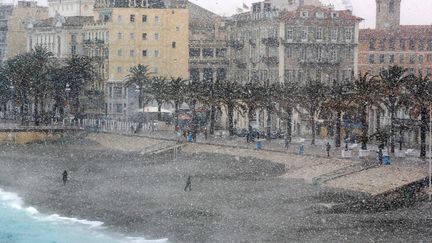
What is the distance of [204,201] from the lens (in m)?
51.6

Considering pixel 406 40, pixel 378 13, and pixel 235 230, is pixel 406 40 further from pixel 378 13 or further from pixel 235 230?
pixel 235 230

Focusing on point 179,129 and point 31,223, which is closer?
point 31,223

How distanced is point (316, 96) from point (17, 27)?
266 feet

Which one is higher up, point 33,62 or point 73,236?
point 33,62

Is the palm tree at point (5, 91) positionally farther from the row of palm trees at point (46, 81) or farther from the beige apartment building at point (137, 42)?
the beige apartment building at point (137, 42)

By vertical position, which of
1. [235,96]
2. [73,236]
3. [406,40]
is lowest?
[73,236]

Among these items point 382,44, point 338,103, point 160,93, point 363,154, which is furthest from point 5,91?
point 363,154

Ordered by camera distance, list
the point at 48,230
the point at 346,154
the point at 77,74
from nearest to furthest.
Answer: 1. the point at 48,230
2. the point at 346,154
3. the point at 77,74

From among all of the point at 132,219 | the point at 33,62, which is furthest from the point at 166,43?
the point at 132,219

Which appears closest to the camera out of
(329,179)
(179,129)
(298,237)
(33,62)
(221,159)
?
(298,237)

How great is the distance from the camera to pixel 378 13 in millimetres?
113812

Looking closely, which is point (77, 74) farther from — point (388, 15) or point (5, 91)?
point (388, 15)

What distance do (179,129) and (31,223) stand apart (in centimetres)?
3880

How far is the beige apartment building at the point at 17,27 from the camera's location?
143 m
